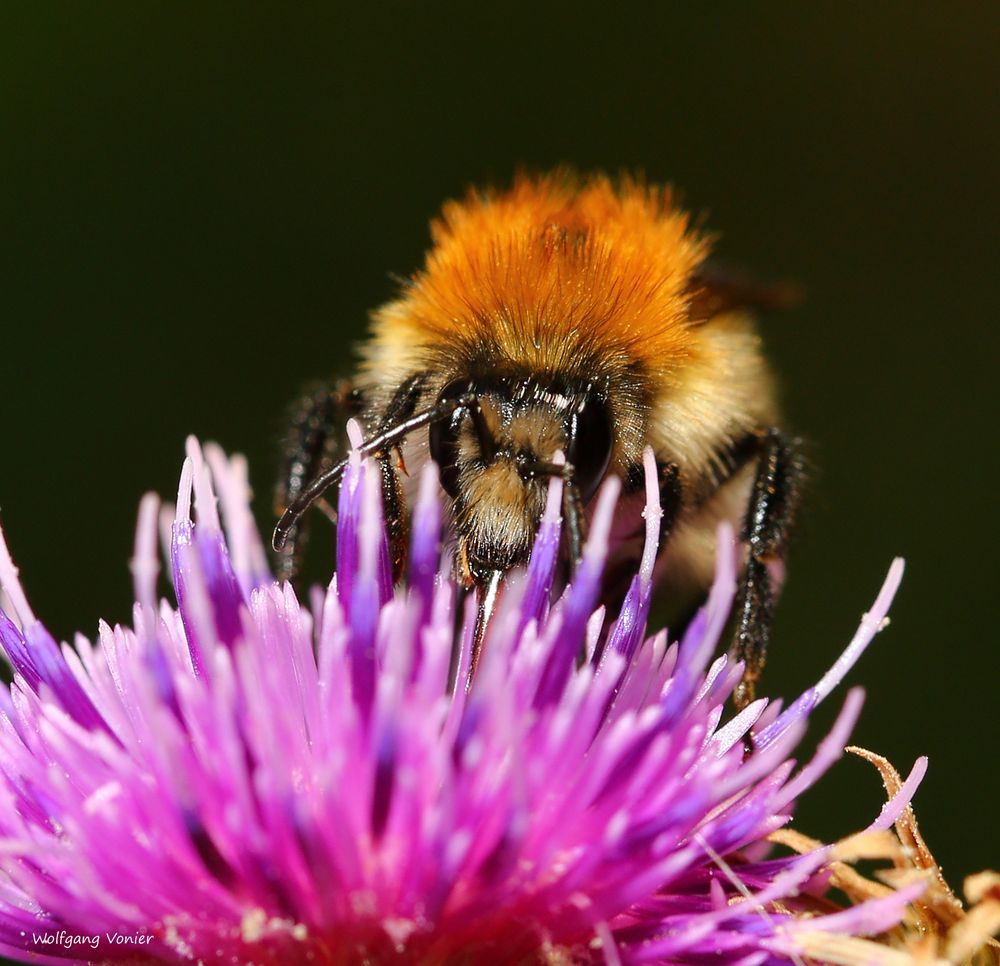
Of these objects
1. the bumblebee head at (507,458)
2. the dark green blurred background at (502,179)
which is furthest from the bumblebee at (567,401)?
the dark green blurred background at (502,179)

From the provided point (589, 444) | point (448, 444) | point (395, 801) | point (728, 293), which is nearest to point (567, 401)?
point (589, 444)

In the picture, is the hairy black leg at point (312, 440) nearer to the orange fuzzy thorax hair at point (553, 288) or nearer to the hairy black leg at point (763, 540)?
the orange fuzzy thorax hair at point (553, 288)

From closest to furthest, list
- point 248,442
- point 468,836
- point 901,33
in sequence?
point 468,836 < point 248,442 < point 901,33

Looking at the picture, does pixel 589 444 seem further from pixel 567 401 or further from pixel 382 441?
pixel 382 441

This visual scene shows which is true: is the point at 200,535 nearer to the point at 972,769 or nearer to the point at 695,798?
the point at 695,798

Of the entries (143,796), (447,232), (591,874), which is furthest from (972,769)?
(143,796)

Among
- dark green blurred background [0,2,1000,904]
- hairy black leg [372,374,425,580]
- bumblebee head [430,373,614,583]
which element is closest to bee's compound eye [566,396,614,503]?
bumblebee head [430,373,614,583]

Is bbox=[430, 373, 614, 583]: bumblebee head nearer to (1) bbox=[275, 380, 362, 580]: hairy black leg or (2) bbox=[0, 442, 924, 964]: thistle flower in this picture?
(2) bbox=[0, 442, 924, 964]: thistle flower
